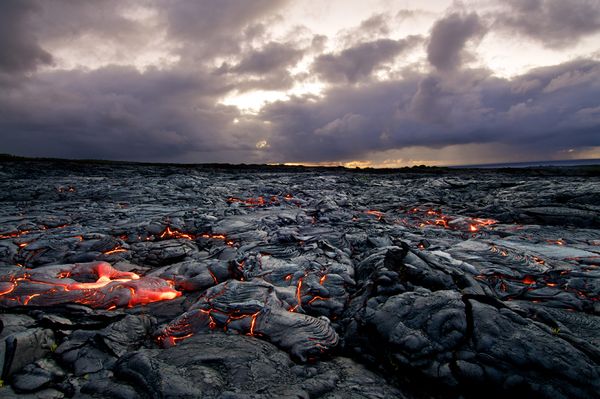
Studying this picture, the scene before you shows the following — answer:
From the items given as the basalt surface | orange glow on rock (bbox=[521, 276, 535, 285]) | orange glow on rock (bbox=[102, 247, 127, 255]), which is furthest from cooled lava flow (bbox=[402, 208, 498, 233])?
orange glow on rock (bbox=[102, 247, 127, 255])

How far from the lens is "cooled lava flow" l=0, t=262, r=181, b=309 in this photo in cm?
478

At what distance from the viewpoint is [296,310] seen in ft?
15.1

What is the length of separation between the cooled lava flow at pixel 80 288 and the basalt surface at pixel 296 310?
0.10ft

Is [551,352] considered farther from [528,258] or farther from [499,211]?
[499,211]

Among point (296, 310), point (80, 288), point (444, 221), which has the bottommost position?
point (296, 310)

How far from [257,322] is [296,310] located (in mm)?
761

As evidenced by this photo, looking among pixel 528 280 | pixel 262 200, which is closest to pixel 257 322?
pixel 528 280

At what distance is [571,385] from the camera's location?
2812 millimetres

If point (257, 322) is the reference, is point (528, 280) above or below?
above

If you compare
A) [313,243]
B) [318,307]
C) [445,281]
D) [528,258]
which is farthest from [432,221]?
[318,307]

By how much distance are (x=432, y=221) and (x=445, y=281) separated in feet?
21.4

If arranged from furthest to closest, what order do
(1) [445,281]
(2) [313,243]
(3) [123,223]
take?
(3) [123,223] → (2) [313,243] → (1) [445,281]

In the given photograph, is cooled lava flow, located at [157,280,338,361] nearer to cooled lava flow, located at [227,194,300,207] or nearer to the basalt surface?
the basalt surface

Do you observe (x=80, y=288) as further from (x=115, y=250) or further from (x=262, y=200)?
(x=262, y=200)
